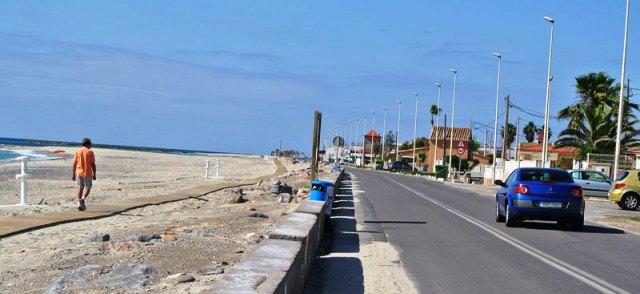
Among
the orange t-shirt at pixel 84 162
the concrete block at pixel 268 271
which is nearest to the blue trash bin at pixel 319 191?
the orange t-shirt at pixel 84 162

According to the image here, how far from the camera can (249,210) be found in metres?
19.7

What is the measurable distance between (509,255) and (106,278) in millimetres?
7124

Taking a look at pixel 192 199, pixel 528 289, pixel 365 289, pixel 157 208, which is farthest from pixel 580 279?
pixel 192 199

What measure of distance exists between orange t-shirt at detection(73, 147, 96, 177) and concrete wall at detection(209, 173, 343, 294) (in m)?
9.46

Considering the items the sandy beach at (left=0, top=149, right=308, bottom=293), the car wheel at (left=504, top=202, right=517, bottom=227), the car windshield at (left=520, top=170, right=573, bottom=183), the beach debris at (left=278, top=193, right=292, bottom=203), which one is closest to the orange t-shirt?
the sandy beach at (left=0, top=149, right=308, bottom=293)

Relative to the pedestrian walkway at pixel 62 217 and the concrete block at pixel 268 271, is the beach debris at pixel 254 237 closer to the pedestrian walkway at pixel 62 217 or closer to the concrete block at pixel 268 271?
the concrete block at pixel 268 271

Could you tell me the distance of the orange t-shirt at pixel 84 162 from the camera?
755 inches

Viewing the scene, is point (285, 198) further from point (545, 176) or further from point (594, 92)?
point (594, 92)

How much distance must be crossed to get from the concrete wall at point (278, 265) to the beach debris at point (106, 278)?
1471mm

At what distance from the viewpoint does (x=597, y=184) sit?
39.7 metres

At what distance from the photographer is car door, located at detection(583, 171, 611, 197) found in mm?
39625

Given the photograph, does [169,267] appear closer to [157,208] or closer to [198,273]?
[198,273]

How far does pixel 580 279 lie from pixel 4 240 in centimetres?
932

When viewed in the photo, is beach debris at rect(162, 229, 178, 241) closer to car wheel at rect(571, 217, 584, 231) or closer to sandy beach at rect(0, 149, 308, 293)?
sandy beach at rect(0, 149, 308, 293)
